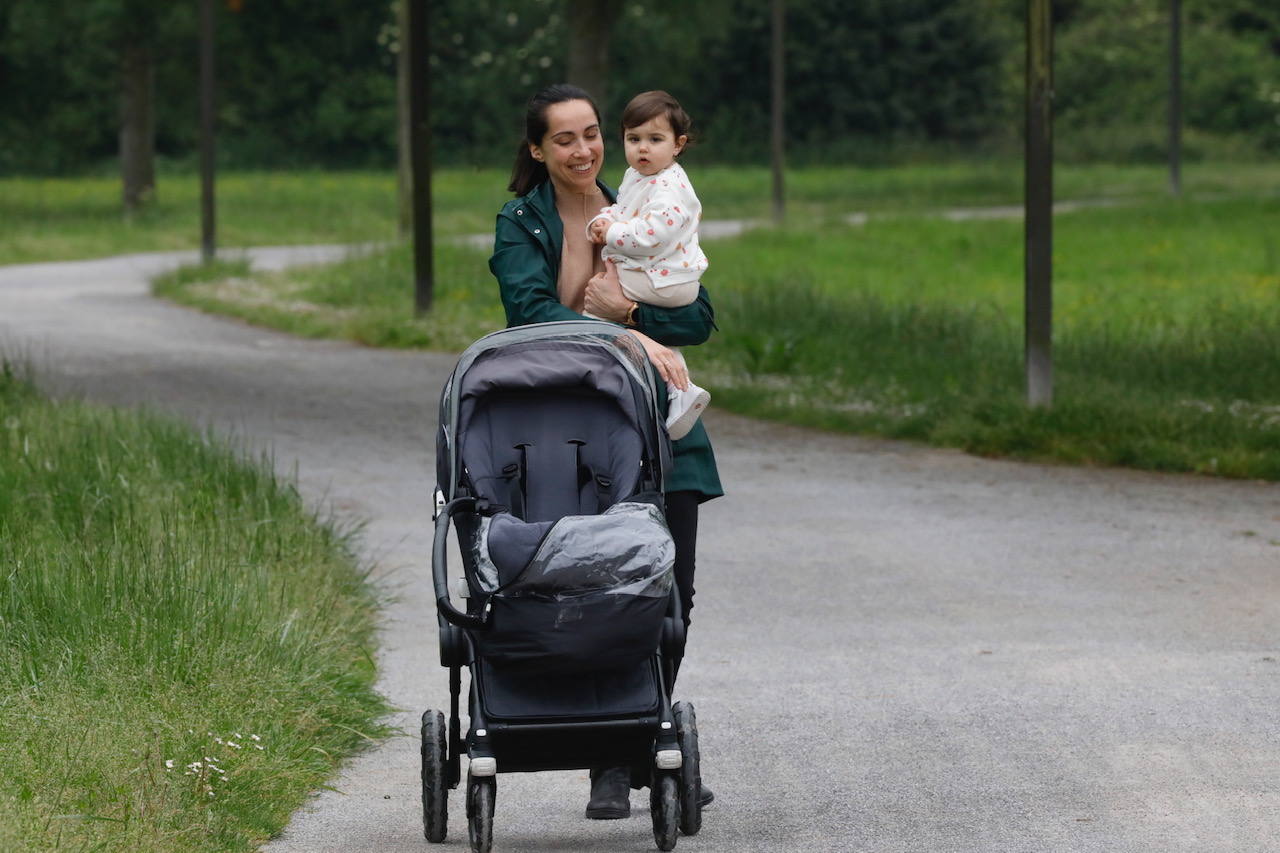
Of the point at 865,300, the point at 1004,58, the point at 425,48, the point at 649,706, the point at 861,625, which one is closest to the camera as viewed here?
the point at 649,706

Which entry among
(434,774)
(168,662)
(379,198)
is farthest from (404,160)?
(434,774)

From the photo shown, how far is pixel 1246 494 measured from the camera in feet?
35.1

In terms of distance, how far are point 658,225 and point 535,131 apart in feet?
1.35

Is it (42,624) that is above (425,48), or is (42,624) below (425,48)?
below

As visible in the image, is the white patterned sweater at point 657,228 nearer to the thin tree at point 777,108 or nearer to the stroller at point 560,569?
the stroller at point 560,569

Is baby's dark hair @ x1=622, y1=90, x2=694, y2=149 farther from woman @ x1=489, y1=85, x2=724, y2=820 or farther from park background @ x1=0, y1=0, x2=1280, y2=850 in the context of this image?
park background @ x1=0, y1=0, x2=1280, y2=850

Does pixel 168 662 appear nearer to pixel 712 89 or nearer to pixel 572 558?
pixel 572 558

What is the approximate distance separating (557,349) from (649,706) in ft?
2.71

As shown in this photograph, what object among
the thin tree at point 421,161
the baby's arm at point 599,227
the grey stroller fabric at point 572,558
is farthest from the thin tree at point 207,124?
the grey stroller fabric at point 572,558

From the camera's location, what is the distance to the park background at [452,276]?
576cm

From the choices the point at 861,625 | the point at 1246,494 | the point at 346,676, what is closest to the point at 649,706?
the point at 346,676

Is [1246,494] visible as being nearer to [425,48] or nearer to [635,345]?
[635,345]

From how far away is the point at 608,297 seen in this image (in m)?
5.15

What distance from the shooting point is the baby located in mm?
5039
